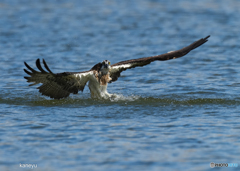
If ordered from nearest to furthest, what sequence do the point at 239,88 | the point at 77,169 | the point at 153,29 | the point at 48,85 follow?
1. the point at 77,169
2. the point at 48,85
3. the point at 239,88
4. the point at 153,29

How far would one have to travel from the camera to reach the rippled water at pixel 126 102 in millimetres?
7531

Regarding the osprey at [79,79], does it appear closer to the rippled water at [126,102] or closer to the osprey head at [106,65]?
the osprey head at [106,65]

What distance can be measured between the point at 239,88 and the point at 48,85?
17.4 feet

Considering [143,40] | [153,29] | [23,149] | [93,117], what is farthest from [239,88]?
[153,29]

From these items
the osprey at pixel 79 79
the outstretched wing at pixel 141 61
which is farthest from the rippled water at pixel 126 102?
the outstretched wing at pixel 141 61

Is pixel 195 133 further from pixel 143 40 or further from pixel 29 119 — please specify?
pixel 143 40

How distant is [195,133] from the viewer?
862 centimetres

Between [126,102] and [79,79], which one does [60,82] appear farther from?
[126,102]

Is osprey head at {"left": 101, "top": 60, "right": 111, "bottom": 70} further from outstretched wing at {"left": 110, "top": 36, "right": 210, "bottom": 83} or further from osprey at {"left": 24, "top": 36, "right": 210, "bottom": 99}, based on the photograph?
outstretched wing at {"left": 110, "top": 36, "right": 210, "bottom": 83}

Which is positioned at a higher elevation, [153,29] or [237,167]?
[153,29]

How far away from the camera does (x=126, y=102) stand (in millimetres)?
10953

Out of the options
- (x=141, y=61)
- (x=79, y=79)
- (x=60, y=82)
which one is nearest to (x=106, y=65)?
(x=79, y=79)

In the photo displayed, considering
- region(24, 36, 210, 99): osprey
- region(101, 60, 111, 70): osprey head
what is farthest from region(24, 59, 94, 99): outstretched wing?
region(101, 60, 111, 70): osprey head

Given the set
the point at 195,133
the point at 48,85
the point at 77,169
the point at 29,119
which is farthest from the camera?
the point at 48,85
